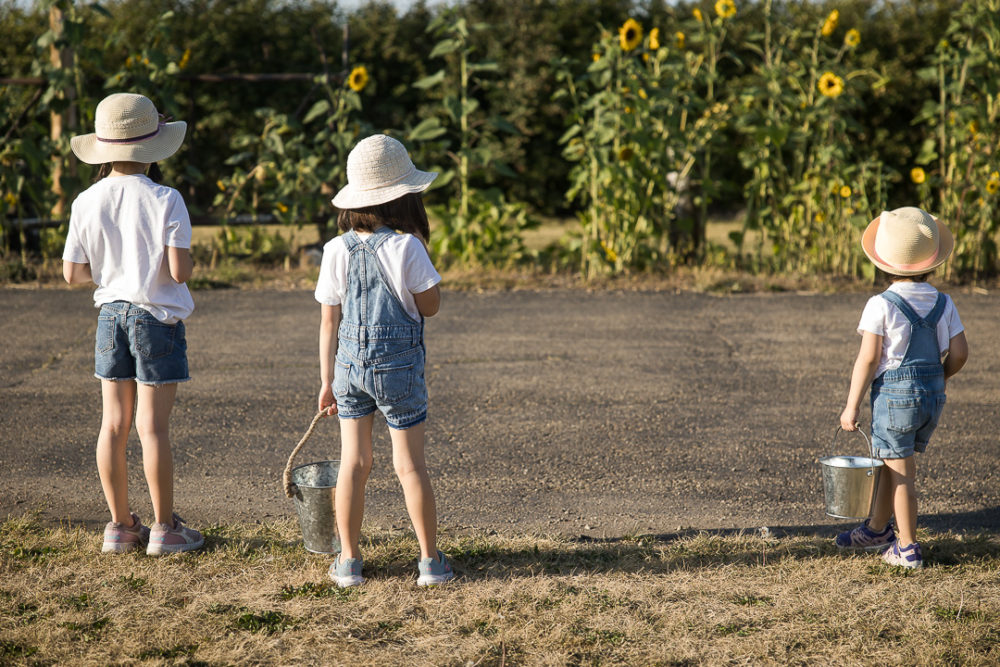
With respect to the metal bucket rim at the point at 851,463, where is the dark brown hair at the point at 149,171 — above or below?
above

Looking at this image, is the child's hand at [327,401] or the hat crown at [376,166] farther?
the child's hand at [327,401]

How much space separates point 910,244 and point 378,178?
1.74 m

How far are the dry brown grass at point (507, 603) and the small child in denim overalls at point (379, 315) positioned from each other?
250mm

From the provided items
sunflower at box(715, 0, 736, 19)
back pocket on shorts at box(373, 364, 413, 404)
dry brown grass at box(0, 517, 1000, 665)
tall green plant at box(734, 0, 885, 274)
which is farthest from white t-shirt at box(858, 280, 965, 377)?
sunflower at box(715, 0, 736, 19)

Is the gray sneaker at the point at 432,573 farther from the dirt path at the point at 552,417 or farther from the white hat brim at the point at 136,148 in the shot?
the white hat brim at the point at 136,148

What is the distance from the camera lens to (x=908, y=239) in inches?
125

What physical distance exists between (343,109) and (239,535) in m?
5.84

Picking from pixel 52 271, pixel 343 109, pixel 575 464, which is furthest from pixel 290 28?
pixel 575 464

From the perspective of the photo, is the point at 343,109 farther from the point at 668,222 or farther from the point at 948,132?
the point at 948,132

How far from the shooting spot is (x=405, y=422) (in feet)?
9.73

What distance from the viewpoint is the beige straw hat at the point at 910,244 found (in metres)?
3.18

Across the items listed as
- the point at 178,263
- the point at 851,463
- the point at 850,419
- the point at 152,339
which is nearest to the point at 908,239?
the point at 850,419

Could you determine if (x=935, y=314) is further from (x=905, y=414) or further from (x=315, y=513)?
(x=315, y=513)

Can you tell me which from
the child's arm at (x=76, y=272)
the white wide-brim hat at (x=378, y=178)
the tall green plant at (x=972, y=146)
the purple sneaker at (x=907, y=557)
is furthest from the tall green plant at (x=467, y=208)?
the purple sneaker at (x=907, y=557)
